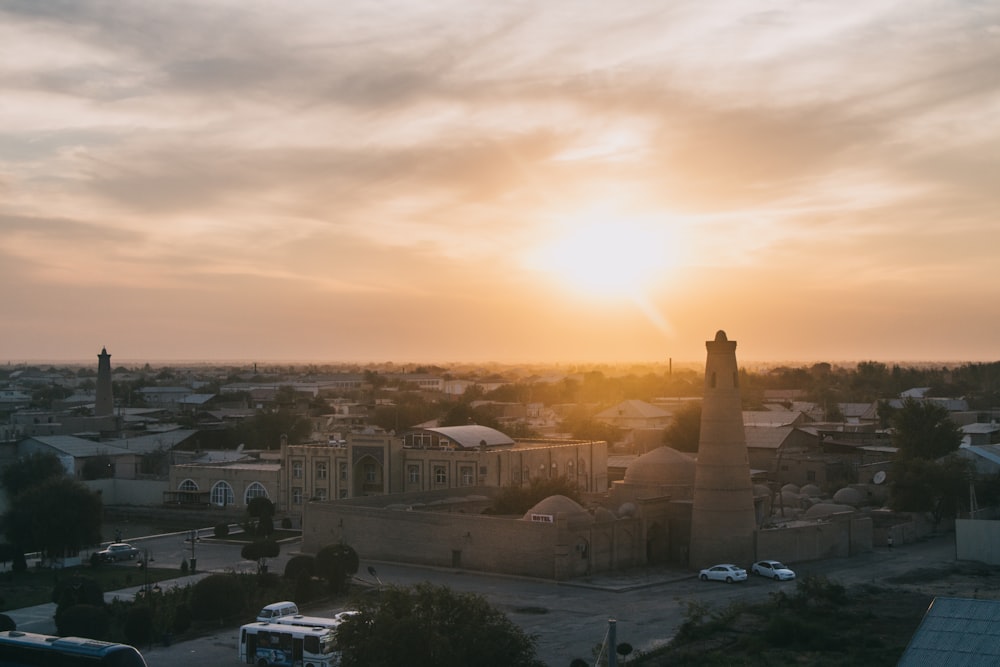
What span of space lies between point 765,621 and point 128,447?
155 ft

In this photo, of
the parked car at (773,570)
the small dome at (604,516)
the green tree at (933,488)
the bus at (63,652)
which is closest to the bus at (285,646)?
the bus at (63,652)

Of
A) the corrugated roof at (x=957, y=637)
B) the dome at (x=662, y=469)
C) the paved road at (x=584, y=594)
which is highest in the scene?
the dome at (x=662, y=469)

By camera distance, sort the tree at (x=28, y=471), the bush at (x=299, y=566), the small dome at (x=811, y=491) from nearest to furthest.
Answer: the bush at (x=299, y=566), the small dome at (x=811, y=491), the tree at (x=28, y=471)

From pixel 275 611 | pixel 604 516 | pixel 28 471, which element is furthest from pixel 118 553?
pixel 604 516

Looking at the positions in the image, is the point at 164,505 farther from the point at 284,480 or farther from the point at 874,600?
the point at 874,600

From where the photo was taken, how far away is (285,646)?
84.6 ft

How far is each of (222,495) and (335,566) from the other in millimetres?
21663

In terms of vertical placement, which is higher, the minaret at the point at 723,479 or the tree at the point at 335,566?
the minaret at the point at 723,479

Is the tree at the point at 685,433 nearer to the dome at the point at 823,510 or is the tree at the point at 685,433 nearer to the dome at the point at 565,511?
the dome at the point at 823,510

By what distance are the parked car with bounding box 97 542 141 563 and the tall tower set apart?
5054 cm

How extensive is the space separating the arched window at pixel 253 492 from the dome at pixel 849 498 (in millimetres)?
27052

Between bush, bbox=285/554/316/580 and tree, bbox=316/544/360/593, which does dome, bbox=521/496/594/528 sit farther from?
bush, bbox=285/554/316/580

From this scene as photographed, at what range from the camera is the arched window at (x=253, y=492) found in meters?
52.9

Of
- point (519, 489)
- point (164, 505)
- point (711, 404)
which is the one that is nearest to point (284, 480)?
point (164, 505)
